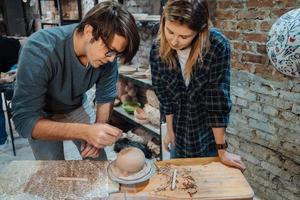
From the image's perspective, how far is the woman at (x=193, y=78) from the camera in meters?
1.16

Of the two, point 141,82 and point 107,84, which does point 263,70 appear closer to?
point 107,84

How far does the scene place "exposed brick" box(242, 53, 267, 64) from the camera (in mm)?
1780

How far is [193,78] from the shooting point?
4.31 feet

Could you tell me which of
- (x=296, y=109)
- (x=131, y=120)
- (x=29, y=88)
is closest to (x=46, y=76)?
(x=29, y=88)

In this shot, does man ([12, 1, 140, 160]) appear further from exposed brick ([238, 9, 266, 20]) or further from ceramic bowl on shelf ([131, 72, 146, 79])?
ceramic bowl on shelf ([131, 72, 146, 79])

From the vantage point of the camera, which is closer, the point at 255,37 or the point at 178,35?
the point at 178,35

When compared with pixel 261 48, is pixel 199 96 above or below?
below

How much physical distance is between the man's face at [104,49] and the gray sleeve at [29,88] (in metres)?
0.19

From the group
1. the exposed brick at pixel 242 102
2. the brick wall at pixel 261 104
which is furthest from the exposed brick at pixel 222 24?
the exposed brick at pixel 242 102

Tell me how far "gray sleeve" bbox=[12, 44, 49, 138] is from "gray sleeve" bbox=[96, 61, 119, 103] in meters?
0.34

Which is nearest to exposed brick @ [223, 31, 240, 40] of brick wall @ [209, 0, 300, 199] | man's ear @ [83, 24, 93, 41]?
brick wall @ [209, 0, 300, 199]

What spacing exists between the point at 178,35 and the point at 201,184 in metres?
0.59

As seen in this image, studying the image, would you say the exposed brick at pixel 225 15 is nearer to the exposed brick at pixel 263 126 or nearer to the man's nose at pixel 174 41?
the exposed brick at pixel 263 126

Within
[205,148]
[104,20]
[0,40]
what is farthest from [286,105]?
[0,40]
